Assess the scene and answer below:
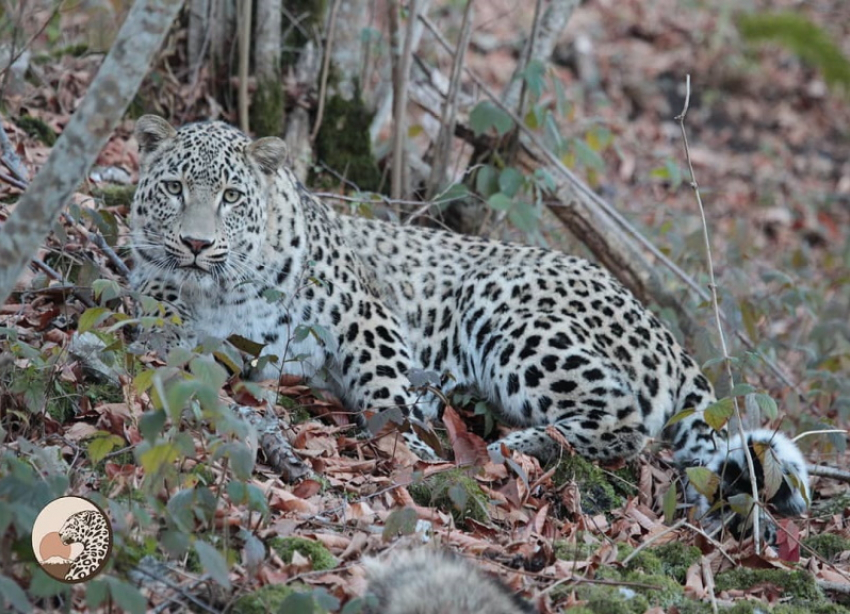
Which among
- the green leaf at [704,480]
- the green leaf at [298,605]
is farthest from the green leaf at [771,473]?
the green leaf at [298,605]

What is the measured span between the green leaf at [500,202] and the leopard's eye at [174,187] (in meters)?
2.64

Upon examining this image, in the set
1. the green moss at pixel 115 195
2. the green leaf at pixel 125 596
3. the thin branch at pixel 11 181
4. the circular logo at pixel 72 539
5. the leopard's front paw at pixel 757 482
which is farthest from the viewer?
the green moss at pixel 115 195

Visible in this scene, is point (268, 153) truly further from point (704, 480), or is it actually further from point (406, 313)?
point (704, 480)

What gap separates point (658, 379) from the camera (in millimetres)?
7422

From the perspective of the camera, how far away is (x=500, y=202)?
8.48m

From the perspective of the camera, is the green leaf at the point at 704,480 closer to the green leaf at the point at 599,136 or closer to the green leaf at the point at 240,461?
the green leaf at the point at 240,461

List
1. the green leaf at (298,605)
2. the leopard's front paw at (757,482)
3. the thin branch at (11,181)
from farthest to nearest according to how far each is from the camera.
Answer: the thin branch at (11,181)
the leopard's front paw at (757,482)
the green leaf at (298,605)

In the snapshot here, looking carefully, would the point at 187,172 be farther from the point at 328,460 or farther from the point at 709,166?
the point at 709,166

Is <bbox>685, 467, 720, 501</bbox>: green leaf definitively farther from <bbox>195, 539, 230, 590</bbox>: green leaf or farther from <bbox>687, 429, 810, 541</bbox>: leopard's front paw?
<bbox>195, 539, 230, 590</bbox>: green leaf

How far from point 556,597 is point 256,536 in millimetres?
1401

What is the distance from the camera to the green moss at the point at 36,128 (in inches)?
348

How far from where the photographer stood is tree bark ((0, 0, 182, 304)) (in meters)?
4.18

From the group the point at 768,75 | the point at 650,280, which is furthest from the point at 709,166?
the point at 650,280

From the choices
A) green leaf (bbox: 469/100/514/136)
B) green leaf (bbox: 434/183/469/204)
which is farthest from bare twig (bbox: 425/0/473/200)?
green leaf (bbox: 434/183/469/204)
